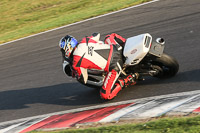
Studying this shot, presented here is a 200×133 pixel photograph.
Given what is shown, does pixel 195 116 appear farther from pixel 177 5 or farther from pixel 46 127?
pixel 177 5

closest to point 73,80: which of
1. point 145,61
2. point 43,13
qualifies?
point 145,61

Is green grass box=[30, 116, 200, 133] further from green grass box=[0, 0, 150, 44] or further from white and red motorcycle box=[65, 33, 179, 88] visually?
green grass box=[0, 0, 150, 44]

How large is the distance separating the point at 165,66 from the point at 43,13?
1267cm

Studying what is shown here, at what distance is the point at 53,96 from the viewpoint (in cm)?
823

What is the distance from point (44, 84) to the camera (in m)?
9.16

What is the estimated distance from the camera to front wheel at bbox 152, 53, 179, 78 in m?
6.58

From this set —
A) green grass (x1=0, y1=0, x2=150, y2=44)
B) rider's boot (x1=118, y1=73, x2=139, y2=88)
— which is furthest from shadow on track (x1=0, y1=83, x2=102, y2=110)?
green grass (x1=0, y1=0, x2=150, y2=44)

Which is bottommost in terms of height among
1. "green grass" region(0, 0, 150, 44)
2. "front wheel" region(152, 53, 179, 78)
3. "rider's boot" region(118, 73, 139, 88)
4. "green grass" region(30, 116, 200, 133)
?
"green grass" region(30, 116, 200, 133)

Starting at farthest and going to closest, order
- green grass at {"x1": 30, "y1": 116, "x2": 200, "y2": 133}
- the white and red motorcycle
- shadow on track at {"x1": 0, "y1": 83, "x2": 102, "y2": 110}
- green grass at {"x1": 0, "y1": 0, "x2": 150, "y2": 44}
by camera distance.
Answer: green grass at {"x1": 0, "y1": 0, "x2": 150, "y2": 44} → shadow on track at {"x1": 0, "y1": 83, "x2": 102, "y2": 110} → the white and red motorcycle → green grass at {"x1": 30, "y1": 116, "x2": 200, "y2": 133}

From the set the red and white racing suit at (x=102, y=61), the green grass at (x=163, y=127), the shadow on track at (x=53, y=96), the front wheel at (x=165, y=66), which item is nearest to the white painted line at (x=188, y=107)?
the green grass at (x=163, y=127)

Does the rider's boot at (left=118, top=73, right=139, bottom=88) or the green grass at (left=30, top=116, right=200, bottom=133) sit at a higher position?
the rider's boot at (left=118, top=73, right=139, bottom=88)

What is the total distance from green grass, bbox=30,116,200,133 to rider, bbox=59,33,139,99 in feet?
5.02

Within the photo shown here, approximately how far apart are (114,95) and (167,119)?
1.93 metres

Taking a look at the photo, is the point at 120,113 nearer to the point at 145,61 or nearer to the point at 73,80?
the point at 145,61
